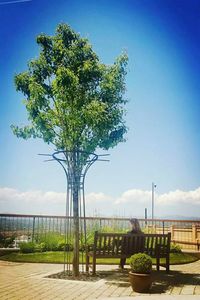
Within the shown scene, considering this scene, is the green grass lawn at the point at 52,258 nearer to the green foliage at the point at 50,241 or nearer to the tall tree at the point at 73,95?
the green foliage at the point at 50,241

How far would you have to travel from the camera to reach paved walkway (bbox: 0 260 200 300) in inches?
175

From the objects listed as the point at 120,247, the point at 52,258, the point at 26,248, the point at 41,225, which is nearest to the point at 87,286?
the point at 120,247

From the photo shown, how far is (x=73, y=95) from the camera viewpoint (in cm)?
618

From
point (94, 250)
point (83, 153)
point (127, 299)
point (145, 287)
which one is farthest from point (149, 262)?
point (83, 153)

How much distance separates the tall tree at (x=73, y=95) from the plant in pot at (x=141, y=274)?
1497mm

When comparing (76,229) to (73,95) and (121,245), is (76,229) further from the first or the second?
(73,95)

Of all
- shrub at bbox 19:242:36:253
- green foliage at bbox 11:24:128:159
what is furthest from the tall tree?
shrub at bbox 19:242:36:253

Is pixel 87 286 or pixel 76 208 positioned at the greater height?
pixel 76 208

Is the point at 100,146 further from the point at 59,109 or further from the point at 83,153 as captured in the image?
the point at 59,109

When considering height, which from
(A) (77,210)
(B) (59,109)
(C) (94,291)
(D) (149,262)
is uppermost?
(B) (59,109)

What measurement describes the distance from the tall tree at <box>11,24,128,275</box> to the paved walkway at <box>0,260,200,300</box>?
85cm

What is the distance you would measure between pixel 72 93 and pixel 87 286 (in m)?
3.32

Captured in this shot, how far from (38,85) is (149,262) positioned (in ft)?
12.1

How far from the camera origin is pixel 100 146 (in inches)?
270
